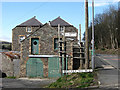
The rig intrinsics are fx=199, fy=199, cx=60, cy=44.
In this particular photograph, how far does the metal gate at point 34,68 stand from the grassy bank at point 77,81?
7081mm

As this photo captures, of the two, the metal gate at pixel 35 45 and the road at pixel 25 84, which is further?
the metal gate at pixel 35 45

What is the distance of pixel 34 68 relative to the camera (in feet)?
71.7

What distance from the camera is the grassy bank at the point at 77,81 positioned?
13.1 metres

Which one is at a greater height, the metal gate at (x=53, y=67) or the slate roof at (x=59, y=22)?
the slate roof at (x=59, y=22)

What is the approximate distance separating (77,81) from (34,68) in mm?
9107

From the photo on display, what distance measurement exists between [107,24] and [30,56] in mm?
47408

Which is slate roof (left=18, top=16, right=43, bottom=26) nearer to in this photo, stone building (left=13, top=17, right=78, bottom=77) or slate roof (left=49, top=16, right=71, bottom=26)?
slate roof (left=49, top=16, right=71, bottom=26)

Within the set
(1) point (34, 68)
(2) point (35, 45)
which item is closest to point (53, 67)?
(1) point (34, 68)

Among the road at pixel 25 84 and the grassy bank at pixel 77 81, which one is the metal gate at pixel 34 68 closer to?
the road at pixel 25 84

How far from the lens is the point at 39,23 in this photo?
147 ft

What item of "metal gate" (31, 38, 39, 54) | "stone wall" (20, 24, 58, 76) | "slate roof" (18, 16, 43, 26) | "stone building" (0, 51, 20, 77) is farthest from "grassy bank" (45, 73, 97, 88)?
"slate roof" (18, 16, 43, 26)

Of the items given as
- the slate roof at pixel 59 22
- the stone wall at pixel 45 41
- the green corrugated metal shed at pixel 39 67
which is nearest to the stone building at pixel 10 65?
the stone wall at pixel 45 41

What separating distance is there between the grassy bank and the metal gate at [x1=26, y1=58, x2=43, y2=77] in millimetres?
7081

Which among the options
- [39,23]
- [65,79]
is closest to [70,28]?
[39,23]
